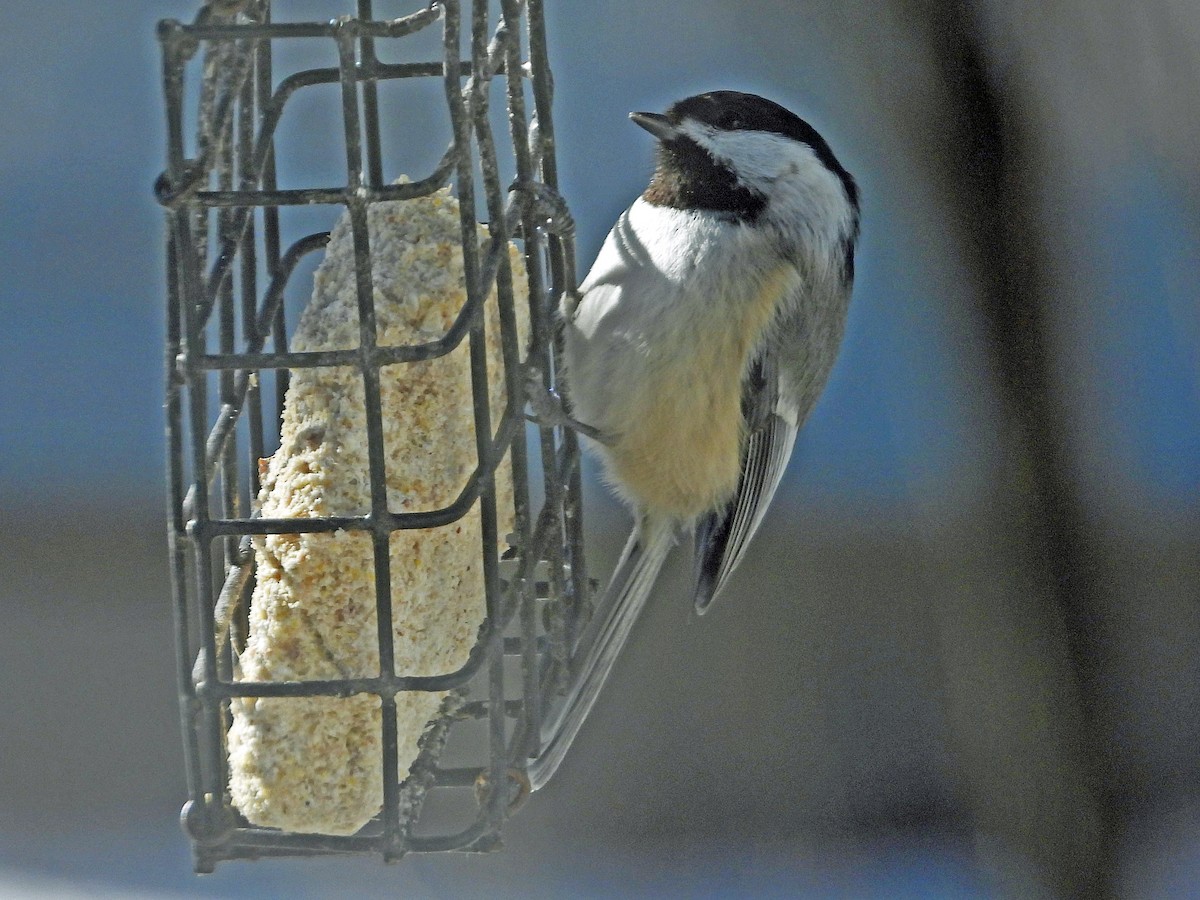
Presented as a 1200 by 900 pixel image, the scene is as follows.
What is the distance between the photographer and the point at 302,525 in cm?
133

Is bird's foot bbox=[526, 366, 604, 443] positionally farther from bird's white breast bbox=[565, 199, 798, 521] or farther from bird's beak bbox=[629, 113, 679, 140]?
bird's beak bbox=[629, 113, 679, 140]

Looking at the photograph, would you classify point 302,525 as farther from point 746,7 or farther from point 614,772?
point 614,772

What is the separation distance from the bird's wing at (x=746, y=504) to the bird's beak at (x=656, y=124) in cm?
41

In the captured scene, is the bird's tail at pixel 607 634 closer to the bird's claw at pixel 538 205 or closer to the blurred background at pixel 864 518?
the bird's claw at pixel 538 205

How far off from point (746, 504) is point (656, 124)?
0.63m

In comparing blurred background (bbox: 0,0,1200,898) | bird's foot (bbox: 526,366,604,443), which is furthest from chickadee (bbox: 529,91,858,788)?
blurred background (bbox: 0,0,1200,898)

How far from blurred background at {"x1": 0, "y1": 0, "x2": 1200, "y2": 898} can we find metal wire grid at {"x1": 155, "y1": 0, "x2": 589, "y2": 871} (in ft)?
3.79

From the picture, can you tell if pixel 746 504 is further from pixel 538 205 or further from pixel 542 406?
pixel 538 205

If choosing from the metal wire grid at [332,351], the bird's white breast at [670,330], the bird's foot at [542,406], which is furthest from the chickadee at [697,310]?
the metal wire grid at [332,351]

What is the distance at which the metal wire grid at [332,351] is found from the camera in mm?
1273

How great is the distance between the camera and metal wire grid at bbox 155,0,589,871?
1.27 m

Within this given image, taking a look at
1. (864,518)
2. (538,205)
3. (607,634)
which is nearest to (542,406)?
(538,205)

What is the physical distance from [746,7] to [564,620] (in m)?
1.76

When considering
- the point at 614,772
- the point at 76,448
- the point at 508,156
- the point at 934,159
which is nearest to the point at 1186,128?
the point at 934,159
